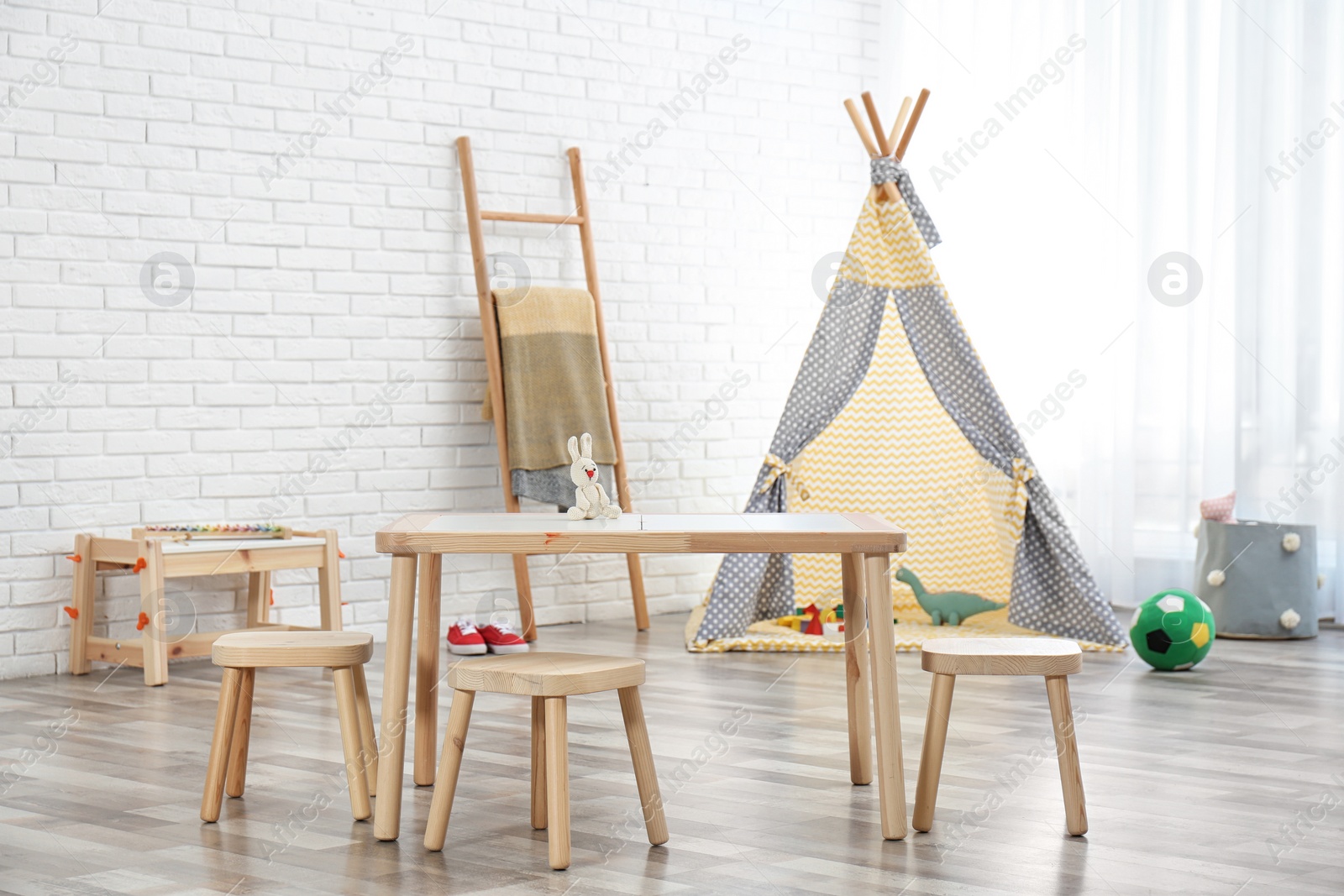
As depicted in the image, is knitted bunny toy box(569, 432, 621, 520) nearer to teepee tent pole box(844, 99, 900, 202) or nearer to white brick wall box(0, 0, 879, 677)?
white brick wall box(0, 0, 879, 677)

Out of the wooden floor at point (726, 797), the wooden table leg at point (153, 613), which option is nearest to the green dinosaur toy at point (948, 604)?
the wooden floor at point (726, 797)

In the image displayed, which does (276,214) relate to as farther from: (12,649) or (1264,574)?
(1264,574)

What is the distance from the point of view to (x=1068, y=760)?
89.6 inches

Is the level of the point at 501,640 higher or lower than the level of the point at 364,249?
lower

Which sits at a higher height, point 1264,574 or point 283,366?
point 283,366

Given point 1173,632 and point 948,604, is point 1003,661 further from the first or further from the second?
point 948,604

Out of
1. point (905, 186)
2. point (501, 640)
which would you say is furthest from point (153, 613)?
point (905, 186)

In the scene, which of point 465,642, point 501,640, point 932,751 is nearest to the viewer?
point 932,751

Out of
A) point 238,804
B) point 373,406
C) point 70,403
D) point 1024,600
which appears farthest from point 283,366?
point 1024,600

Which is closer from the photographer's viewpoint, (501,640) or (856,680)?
(856,680)

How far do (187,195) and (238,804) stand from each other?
2.07 m

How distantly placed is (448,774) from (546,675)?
0.25 m

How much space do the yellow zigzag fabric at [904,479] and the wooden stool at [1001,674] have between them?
239cm

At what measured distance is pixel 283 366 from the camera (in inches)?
166
